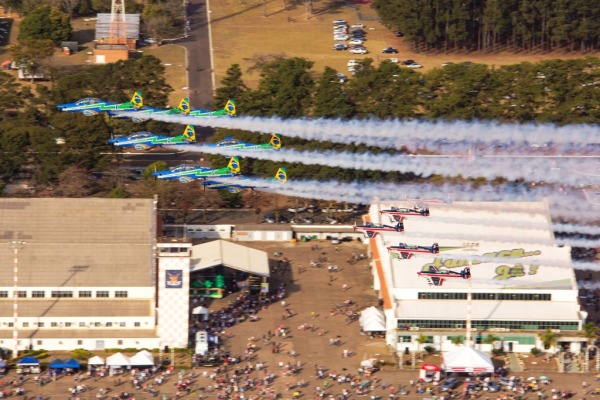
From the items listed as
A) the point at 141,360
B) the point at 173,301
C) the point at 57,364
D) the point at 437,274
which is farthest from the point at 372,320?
the point at 57,364

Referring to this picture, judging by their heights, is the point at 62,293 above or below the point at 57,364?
above

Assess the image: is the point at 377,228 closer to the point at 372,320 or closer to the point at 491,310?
the point at 372,320

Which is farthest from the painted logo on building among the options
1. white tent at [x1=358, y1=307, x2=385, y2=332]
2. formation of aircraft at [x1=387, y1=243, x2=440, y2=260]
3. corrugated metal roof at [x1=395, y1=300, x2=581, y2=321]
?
formation of aircraft at [x1=387, y1=243, x2=440, y2=260]

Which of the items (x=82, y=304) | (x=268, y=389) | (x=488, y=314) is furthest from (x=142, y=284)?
(x=488, y=314)

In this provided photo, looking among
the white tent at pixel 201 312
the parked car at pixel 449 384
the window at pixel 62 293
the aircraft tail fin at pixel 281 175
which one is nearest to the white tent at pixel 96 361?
the window at pixel 62 293

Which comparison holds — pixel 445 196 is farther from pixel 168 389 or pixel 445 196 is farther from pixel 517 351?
pixel 168 389

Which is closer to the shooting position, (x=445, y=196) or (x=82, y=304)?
(x=82, y=304)

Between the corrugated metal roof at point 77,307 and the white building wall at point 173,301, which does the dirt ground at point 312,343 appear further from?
the corrugated metal roof at point 77,307
